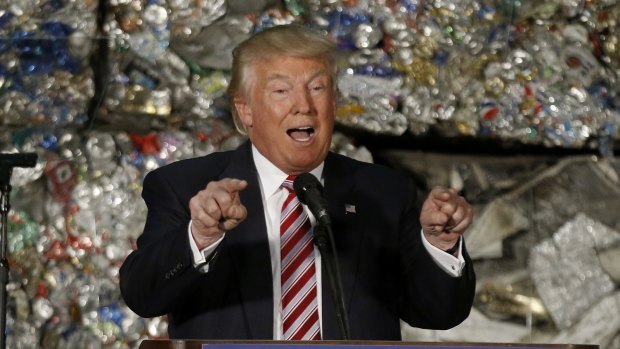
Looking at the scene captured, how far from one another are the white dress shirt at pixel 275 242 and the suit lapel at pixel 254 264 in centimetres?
2

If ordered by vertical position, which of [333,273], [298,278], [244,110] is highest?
[333,273]

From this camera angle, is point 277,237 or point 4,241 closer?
point 277,237

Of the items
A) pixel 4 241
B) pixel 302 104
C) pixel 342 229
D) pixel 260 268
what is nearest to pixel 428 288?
pixel 342 229

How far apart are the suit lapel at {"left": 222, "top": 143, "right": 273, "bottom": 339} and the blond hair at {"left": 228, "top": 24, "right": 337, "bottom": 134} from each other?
0.23m

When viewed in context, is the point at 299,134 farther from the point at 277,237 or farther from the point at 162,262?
the point at 162,262

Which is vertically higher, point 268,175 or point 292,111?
point 292,111

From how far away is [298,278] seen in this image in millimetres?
2459

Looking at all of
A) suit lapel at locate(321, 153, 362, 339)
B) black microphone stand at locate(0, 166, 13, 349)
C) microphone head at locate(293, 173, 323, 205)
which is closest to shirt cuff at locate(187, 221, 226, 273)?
microphone head at locate(293, 173, 323, 205)

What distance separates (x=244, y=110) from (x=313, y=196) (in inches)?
19.6

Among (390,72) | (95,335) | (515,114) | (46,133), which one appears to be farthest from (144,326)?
(515,114)

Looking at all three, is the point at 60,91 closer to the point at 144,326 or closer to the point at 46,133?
the point at 46,133

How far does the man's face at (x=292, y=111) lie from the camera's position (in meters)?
2.53

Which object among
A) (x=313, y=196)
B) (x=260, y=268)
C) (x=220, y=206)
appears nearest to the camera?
(x=220, y=206)

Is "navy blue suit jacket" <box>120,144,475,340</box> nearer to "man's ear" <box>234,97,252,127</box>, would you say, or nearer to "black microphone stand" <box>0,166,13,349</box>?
"man's ear" <box>234,97,252,127</box>
